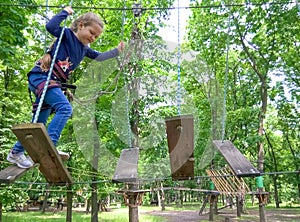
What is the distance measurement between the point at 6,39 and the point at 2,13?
452 mm

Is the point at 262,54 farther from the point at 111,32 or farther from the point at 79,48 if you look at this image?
the point at 79,48

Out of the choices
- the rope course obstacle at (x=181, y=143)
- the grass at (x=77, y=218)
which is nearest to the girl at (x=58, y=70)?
the rope course obstacle at (x=181, y=143)

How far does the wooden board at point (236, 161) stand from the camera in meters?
2.13

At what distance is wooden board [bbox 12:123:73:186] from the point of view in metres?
1.57

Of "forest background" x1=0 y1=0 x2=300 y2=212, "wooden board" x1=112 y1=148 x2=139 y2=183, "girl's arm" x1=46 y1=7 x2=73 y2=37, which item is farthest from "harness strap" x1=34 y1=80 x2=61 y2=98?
"forest background" x1=0 y1=0 x2=300 y2=212

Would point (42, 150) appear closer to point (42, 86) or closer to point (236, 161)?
point (42, 86)

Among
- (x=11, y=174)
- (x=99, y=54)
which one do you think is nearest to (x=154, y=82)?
(x=99, y=54)

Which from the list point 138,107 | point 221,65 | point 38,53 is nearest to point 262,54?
point 221,65

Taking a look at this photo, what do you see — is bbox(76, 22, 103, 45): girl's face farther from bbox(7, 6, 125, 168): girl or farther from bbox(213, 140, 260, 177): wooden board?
bbox(213, 140, 260, 177): wooden board

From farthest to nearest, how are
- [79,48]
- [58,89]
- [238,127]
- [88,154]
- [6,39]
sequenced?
[238,127], [88,154], [6,39], [79,48], [58,89]

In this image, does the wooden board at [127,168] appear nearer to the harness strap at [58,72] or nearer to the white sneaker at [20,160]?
the white sneaker at [20,160]

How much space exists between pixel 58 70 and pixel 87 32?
1.16 ft

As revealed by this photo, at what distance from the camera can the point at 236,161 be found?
231 cm

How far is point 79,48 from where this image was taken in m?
2.35
